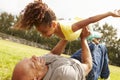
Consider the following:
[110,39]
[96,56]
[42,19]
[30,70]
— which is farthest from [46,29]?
[110,39]

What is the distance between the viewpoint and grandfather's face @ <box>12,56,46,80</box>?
284 centimetres

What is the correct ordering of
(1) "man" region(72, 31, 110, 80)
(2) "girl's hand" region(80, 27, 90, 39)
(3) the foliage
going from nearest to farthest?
(2) "girl's hand" region(80, 27, 90, 39), (1) "man" region(72, 31, 110, 80), (3) the foliage

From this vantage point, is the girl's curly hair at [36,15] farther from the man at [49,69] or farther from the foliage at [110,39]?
the foliage at [110,39]

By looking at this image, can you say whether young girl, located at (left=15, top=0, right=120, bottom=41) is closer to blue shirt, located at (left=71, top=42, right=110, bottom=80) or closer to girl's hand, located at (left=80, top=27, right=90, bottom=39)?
girl's hand, located at (left=80, top=27, right=90, bottom=39)

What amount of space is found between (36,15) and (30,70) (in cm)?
67

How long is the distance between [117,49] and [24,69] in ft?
190

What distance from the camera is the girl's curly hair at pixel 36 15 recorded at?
3342mm

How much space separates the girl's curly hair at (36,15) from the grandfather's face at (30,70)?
0.45 meters

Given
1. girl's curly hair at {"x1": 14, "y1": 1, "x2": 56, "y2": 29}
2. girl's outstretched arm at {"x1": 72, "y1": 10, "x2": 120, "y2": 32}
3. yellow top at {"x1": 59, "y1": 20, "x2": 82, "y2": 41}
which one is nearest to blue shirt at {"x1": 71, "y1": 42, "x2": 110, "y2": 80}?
yellow top at {"x1": 59, "y1": 20, "x2": 82, "y2": 41}

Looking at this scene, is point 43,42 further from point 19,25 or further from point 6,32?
point 19,25

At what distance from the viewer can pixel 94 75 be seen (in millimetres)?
4543

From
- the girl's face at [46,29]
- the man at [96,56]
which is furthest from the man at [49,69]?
the man at [96,56]

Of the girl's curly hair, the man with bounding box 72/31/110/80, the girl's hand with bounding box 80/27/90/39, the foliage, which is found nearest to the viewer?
the girl's curly hair

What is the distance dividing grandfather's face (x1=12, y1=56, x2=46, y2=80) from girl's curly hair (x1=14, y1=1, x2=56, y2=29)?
45 centimetres
